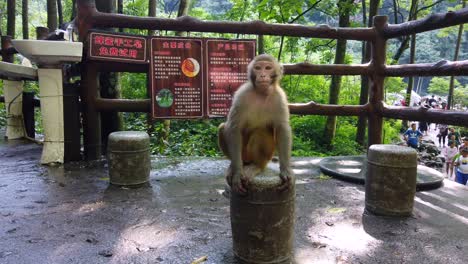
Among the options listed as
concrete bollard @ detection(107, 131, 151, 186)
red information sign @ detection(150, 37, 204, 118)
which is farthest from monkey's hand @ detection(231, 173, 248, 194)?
red information sign @ detection(150, 37, 204, 118)

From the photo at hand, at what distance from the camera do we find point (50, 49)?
4910mm

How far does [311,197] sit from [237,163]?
178 cm

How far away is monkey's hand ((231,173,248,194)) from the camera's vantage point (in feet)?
8.79

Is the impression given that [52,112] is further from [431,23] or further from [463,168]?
[463,168]

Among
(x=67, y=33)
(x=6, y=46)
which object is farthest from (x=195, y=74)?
(x=6, y=46)

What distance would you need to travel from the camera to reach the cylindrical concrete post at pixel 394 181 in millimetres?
3633

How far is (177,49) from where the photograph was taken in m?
5.46

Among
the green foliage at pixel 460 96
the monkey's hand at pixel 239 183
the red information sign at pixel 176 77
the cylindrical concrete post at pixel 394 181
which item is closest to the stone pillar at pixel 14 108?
the red information sign at pixel 176 77

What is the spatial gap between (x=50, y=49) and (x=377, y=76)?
472 centimetres

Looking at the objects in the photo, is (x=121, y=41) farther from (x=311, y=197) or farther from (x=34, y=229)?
(x=311, y=197)

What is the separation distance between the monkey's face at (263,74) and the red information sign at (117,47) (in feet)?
9.48

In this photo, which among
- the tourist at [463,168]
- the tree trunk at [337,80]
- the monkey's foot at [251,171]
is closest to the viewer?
the monkey's foot at [251,171]

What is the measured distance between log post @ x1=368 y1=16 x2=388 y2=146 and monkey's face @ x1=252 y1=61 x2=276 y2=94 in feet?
10.8

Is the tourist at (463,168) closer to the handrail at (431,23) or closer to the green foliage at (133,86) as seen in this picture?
the handrail at (431,23)
